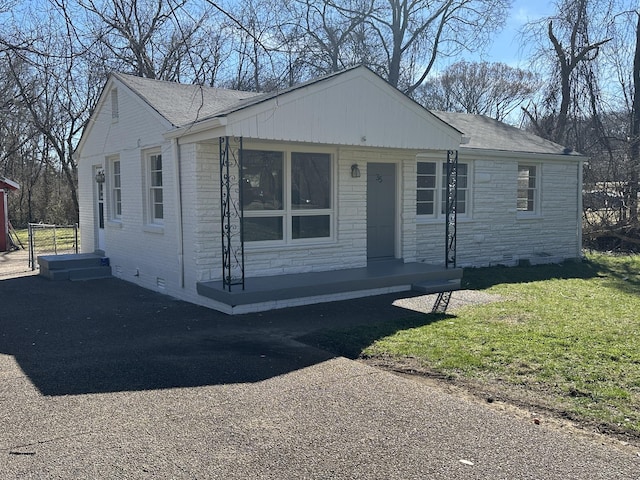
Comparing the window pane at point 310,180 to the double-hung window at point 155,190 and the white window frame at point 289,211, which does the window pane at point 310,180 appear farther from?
the double-hung window at point 155,190

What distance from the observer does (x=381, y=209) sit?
1153 centimetres

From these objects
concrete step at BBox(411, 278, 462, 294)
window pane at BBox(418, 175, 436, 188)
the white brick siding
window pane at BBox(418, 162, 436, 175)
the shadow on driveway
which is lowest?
the shadow on driveway

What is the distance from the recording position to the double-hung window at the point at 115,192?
12469mm

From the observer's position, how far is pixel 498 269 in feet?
44.1

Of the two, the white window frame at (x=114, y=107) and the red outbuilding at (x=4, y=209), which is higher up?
the white window frame at (x=114, y=107)

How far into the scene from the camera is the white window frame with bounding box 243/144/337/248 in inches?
380

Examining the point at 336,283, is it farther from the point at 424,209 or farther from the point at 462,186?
the point at 462,186

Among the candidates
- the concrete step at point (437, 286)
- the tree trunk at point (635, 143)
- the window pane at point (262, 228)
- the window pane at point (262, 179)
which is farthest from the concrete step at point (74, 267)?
the tree trunk at point (635, 143)

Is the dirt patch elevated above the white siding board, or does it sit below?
below

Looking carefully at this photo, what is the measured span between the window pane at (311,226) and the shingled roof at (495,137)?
4486 millimetres

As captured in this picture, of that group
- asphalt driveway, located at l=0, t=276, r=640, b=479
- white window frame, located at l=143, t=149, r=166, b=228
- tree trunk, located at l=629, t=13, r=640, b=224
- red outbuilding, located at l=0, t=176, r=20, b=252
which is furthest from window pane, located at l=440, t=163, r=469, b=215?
red outbuilding, located at l=0, t=176, r=20, b=252

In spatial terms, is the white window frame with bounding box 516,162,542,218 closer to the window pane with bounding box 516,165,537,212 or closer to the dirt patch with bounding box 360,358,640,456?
the window pane with bounding box 516,165,537,212

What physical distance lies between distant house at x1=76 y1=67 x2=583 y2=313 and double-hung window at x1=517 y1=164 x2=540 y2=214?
898mm

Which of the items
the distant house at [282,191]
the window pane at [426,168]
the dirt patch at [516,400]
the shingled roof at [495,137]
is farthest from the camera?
the shingled roof at [495,137]
